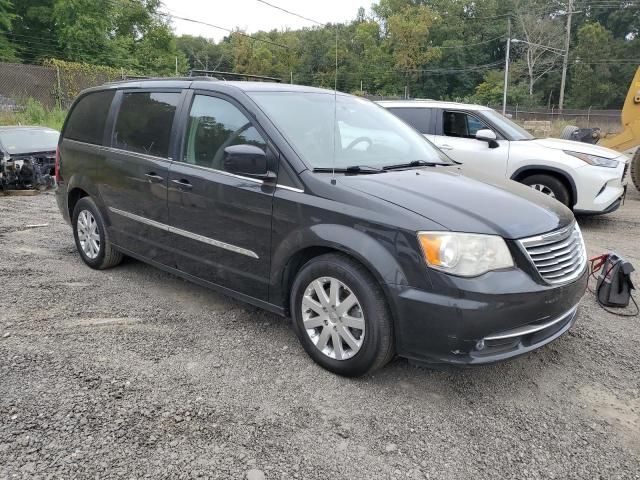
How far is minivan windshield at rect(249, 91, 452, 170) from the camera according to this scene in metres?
3.52

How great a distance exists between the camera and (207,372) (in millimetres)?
3289

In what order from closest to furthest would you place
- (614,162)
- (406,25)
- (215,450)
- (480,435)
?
(215,450)
(480,435)
(614,162)
(406,25)

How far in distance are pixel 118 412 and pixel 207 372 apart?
23.5 inches

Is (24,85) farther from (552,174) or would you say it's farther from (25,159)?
(552,174)

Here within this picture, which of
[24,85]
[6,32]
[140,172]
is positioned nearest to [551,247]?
[140,172]

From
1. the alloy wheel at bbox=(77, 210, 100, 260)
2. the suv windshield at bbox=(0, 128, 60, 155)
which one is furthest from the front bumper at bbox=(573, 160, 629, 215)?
the suv windshield at bbox=(0, 128, 60, 155)

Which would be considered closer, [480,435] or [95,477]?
[95,477]

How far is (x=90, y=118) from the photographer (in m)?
5.09

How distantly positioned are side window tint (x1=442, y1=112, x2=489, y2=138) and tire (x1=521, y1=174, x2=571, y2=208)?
1.11 m

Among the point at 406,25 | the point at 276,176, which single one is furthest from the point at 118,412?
the point at 406,25

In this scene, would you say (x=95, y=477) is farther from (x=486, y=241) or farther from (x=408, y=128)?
(x=408, y=128)

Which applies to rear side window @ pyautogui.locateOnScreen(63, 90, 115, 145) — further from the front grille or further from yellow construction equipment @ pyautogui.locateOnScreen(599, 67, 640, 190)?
yellow construction equipment @ pyautogui.locateOnScreen(599, 67, 640, 190)

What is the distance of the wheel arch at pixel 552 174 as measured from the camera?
24.1 ft

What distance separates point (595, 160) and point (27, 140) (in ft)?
32.4
